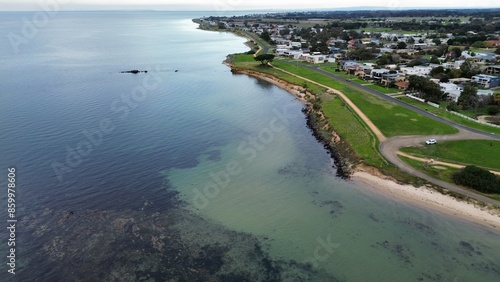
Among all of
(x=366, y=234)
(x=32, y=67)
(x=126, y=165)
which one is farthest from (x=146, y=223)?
(x=32, y=67)

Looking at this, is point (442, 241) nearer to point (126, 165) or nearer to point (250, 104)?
point (126, 165)

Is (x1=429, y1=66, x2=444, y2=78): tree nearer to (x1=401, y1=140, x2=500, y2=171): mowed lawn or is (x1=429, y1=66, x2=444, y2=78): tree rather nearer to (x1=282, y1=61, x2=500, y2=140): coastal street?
(x1=282, y1=61, x2=500, y2=140): coastal street

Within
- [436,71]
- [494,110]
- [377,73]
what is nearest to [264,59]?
[377,73]

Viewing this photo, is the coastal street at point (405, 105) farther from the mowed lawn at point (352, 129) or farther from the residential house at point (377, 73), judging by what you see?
the mowed lawn at point (352, 129)

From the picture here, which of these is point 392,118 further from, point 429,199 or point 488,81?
point 488,81

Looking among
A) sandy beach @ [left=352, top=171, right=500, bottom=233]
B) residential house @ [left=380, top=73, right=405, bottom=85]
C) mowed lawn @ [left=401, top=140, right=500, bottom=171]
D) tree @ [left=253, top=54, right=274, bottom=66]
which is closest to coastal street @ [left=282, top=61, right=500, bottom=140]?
mowed lawn @ [left=401, top=140, right=500, bottom=171]

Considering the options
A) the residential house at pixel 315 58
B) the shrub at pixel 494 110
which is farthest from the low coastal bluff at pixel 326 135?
the residential house at pixel 315 58
